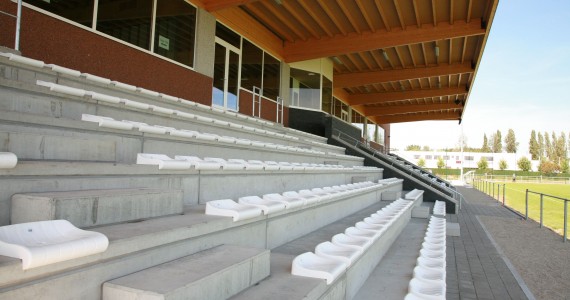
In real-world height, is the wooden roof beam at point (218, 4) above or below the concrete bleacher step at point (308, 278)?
above

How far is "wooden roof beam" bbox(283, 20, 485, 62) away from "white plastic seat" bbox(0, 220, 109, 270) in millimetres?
11355

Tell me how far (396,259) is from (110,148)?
10.8ft

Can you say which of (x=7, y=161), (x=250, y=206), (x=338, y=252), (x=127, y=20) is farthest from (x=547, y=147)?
(x=7, y=161)

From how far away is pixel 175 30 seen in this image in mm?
8367

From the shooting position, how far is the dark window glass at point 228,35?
9999mm

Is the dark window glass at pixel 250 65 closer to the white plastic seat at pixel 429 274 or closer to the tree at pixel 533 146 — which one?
the white plastic seat at pixel 429 274

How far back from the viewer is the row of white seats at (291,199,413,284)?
8.06 feet

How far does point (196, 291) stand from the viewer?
1761 millimetres

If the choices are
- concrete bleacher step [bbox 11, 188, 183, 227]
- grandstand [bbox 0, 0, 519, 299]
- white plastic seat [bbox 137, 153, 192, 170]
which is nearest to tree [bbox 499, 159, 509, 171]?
grandstand [bbox 0, 0, 519, 299]

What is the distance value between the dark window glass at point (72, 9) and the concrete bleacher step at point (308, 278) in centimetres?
508

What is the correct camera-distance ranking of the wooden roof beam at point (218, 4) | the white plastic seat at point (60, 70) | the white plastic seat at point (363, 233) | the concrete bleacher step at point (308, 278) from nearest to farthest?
the concrete bleacher step at point (308, 278) → the white plastic seat at point (363, 233) → the white plastic seat at point (60, 70) → the wooden roof beam at point (218, 4)

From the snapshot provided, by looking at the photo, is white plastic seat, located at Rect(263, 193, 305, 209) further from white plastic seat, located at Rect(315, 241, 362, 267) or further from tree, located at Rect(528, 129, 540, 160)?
tree, located at Rect(528, 129, 540, 160)

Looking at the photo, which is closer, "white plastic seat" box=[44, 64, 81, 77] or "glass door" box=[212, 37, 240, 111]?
"white plastic seat" box=[44, 64, 81, 77]

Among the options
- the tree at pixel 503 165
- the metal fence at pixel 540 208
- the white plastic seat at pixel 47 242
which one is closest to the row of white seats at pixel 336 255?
the white plastic seat at pixel 47 242
